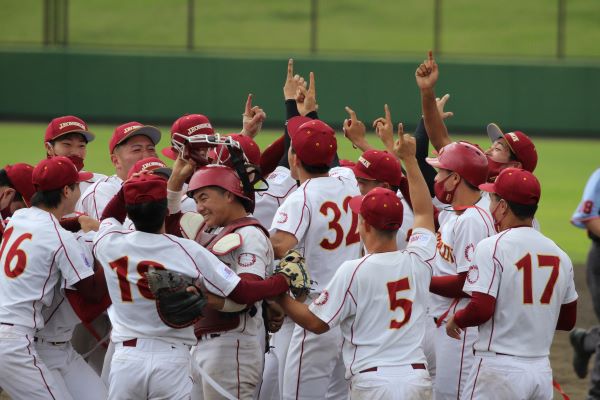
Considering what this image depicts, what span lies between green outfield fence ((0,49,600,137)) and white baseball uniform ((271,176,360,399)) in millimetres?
18800

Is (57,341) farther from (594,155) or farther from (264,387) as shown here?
(594,155)

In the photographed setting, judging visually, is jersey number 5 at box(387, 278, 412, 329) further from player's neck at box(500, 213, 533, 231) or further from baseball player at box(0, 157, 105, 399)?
baseball player at box(0, 157, 105, 399)

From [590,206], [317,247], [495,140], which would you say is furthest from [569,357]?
[317,247]

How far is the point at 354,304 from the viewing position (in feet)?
14.9

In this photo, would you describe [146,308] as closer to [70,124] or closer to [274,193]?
[274,193]

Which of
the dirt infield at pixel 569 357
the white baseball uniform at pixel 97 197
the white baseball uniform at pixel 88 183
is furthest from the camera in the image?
the dirt infield at pixel 569 357

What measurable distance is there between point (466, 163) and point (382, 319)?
4.02 ft

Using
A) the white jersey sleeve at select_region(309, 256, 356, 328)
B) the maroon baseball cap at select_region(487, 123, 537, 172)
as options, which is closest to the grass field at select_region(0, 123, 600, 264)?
the maroon baseball cap at select_region(487, 123, 537, 172)

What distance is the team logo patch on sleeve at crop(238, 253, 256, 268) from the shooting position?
15.9 ft

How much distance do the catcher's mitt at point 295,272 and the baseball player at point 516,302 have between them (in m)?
0.76

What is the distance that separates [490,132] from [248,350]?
241 cm

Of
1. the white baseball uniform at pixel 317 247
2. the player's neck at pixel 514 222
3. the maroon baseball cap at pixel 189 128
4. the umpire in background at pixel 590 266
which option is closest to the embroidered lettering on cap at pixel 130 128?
the maroon baseball cap at pixel 189 128

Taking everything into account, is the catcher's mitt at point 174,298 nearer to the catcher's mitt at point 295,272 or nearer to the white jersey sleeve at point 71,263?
the catcher's mitt at point 295,272

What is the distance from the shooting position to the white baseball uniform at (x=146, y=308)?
15.0ft
